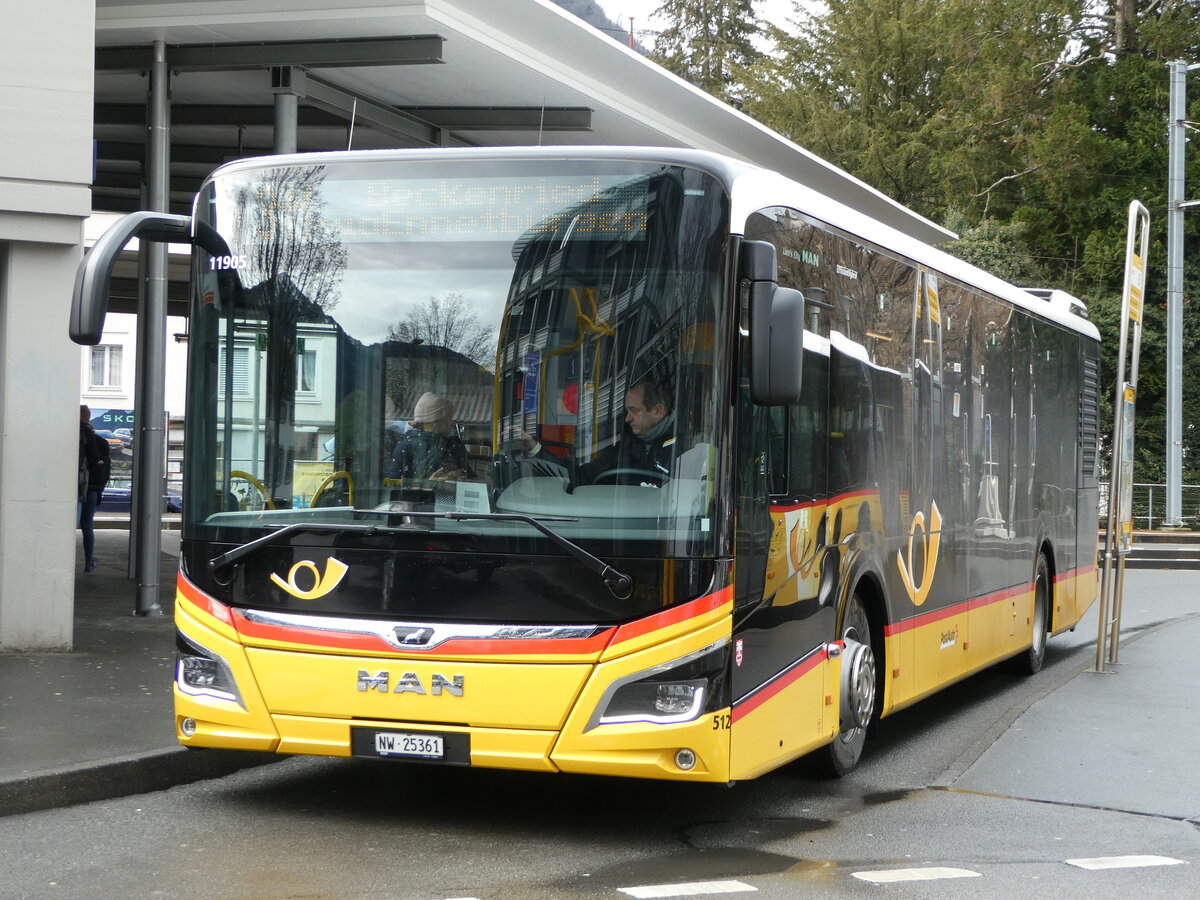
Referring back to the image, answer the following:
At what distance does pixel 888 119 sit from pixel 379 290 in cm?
4844

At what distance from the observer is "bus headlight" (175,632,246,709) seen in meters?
6.75

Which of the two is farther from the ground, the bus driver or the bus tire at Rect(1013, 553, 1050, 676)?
the bus driver

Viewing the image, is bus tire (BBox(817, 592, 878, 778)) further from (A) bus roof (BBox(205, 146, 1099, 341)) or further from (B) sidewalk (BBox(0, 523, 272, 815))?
(B) sidewalk (BBox(0, 523, 272, 815))

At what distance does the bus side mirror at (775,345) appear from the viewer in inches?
249

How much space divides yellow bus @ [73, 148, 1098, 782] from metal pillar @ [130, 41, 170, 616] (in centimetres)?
A: 698

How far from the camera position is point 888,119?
2077 inches

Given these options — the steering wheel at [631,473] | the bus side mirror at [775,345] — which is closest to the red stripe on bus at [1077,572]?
the bus side mirror at [775,345]

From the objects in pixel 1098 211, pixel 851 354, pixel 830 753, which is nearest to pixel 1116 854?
pixel 830 753

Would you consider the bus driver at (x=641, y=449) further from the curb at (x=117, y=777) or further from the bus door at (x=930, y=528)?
the bus door at (x=930, y=528)

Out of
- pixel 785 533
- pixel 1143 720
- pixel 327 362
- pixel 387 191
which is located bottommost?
pixel 1143 720

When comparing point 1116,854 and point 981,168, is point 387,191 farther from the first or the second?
point 981,168

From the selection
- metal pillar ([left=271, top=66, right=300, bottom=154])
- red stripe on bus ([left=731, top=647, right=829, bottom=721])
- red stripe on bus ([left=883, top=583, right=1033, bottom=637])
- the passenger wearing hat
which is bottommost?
red stripe on bus ([left=731, top=647, right=829, bottom=721])

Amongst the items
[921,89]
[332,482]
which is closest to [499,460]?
[332,482]

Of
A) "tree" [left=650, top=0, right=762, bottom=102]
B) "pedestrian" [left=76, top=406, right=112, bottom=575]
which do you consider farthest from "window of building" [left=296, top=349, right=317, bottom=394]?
"tree" [left=650, top=0, right=762, bottom=102]
